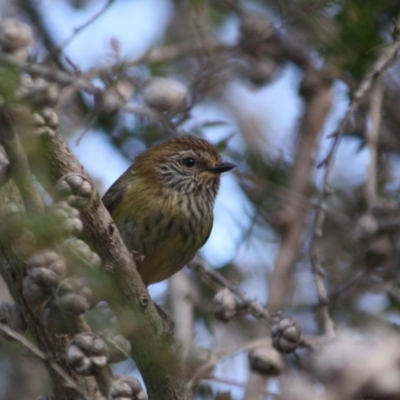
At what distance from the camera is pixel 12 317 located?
10.6 feet

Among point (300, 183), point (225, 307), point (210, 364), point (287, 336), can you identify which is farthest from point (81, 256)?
point (300, 183)

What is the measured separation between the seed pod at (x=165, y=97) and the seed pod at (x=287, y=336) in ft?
6.39

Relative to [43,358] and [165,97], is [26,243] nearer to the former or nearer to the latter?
[43,358]

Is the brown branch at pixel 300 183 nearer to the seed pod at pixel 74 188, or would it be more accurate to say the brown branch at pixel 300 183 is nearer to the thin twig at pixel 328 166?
the thin twig at pixel 328 166

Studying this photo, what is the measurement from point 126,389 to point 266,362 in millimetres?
960

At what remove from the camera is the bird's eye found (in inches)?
242

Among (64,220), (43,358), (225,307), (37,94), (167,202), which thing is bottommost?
(43,358)

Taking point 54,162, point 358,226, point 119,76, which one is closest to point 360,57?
point 358,226

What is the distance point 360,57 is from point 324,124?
5.09 ft

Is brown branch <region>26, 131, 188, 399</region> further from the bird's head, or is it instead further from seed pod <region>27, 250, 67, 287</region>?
the bird's head

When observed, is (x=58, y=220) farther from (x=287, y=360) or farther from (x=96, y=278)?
(x=287, y=360)

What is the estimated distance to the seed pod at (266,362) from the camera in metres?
3.63

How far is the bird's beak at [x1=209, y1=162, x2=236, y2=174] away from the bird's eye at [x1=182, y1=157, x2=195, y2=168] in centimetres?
16

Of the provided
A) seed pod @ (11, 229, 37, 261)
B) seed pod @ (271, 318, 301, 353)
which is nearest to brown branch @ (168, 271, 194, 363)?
seed pod @ (271, 318, 301, 353)
